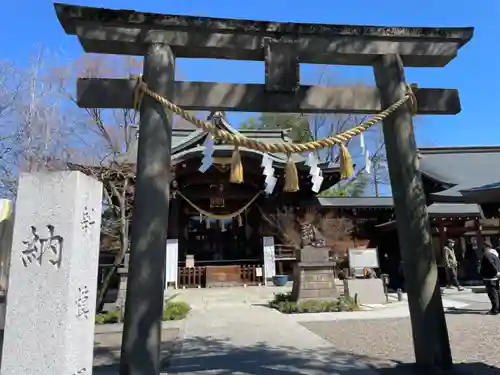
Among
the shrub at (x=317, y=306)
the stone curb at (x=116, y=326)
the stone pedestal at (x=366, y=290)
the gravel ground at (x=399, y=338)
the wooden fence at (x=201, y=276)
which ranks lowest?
the gravel ground at (x=399, y=338)

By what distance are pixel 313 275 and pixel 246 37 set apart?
744 centimetres

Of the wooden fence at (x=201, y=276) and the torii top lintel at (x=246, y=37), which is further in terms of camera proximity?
the wooden fence at (x=201, y=276)

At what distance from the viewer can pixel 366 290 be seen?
422 inches

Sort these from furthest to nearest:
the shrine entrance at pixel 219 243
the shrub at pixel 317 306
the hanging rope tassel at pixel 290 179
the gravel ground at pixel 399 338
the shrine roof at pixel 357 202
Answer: the shrine roof at pixel 357 202, the shrine entrance at pixel 219 243, the shrub at pixel 317 306, the gravel ground at pixel 399 338, the hanging rope tassel at pixel 290 179

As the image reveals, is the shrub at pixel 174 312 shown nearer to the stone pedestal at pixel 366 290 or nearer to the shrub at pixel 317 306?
the shrub at pixel 317 306

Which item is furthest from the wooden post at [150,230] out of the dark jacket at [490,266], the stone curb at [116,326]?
the dark jacket at [490,266]

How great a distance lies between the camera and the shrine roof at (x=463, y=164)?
1698 centimetres

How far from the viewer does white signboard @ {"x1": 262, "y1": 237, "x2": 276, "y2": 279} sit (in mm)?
15773

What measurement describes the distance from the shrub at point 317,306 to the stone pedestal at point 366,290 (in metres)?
0.61

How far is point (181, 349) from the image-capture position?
5.51 metres

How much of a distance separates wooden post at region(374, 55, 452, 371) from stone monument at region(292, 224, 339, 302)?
20.6 ft

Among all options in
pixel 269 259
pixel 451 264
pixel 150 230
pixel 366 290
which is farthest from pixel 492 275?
pixel 269 259

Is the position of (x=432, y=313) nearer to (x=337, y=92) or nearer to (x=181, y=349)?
(x=337, y=92)

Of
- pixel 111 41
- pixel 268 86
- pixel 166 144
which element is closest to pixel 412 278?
pixel 268 86
